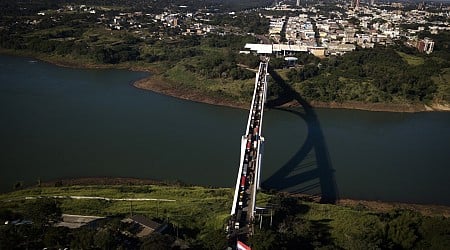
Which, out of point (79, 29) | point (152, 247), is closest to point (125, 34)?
point (79, 29)

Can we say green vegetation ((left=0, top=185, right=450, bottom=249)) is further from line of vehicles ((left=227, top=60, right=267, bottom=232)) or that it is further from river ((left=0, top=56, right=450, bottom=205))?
river ((left=0, top=56, right=450, bottom=205))

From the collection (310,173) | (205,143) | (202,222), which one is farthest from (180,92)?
(202,222)

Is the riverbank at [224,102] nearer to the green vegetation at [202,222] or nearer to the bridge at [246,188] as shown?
the bridge at [246,188]

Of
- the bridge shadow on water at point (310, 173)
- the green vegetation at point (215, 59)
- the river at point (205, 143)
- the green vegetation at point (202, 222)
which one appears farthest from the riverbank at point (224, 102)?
the green vegetation at point (202, 222)

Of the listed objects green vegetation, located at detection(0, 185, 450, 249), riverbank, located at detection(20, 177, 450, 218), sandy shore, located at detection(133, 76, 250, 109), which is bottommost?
riverbank, located at detection(20, 177, 450, 218)

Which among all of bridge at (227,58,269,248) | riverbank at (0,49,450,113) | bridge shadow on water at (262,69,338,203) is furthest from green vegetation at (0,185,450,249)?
riverbank at (0,49,450,113)

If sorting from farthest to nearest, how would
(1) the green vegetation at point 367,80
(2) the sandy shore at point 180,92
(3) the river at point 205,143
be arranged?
(1) the green vegetation at point 367,80
(2) the sandy shore at point 180,92
(3) the river at point 205,143
